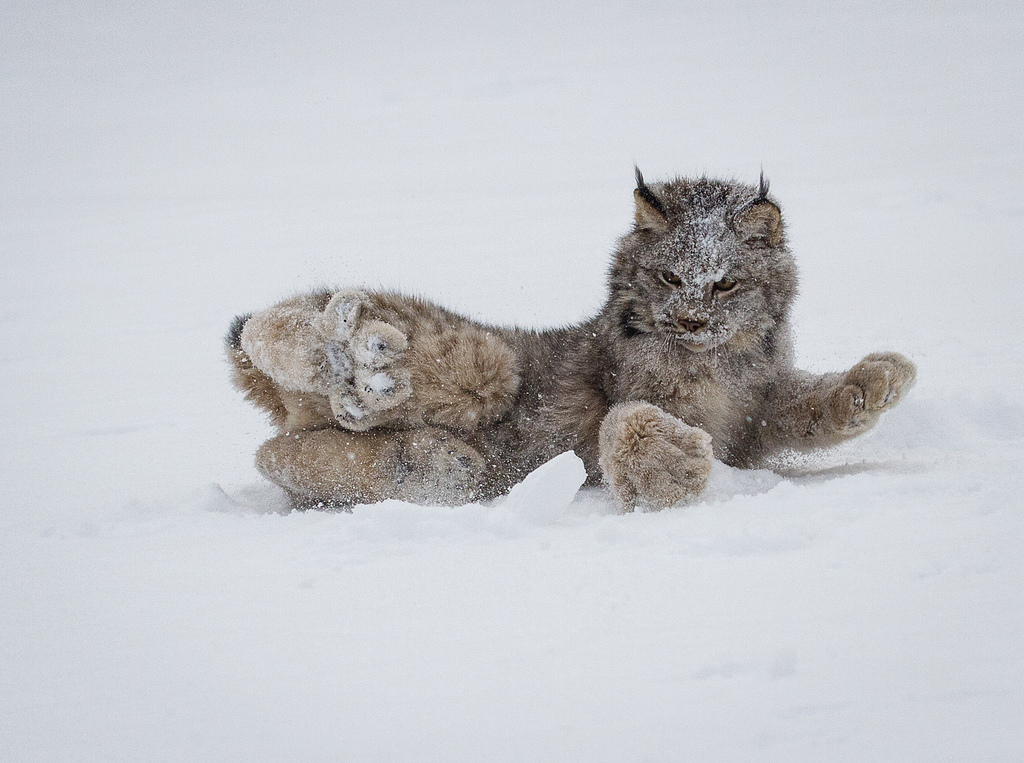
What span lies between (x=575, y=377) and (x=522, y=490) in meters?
1.02

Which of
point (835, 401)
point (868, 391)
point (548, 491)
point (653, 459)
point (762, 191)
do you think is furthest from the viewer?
point (762, 191)

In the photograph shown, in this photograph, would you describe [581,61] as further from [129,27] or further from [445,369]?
[445,369]

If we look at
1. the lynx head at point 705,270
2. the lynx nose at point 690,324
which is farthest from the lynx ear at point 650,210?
the lynx nose at point 690,324

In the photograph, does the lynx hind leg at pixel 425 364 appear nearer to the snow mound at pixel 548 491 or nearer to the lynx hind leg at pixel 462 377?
the lynx hind leg at pixel 462 377

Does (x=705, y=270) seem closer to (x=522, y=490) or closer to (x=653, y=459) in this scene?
(x=653, y=459)

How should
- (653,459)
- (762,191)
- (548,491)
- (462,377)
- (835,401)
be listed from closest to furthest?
(548,491) < (653,459) < (835,401) < (462,377) < (762,191)

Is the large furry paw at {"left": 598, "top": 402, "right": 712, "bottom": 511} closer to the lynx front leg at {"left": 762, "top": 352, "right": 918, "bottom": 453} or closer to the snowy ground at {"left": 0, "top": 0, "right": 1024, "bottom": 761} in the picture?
the snowy ground at {"left": 0, "top": 0, "right": 1024, "bottom": 761}

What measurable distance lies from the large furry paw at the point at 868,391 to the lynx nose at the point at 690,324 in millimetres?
637

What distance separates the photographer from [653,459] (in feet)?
11.5

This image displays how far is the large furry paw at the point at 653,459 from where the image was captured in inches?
136

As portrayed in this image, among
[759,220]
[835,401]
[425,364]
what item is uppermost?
[759,220]

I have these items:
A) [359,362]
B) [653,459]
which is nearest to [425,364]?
[359,362]

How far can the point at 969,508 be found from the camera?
2955 millimetres

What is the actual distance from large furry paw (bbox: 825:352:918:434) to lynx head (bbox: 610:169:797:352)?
0.38 meters
